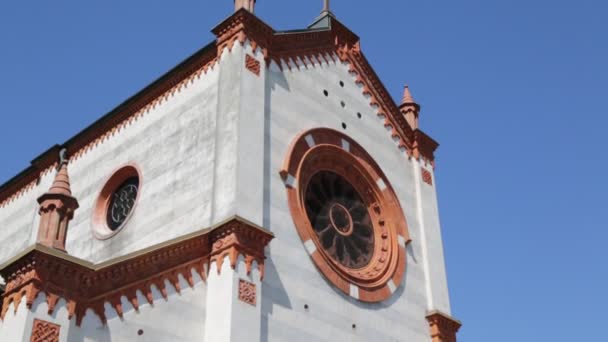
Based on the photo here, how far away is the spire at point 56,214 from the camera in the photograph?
16.4 m

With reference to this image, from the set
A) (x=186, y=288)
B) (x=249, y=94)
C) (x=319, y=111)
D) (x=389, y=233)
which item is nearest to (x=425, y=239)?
(x=389, y=233)

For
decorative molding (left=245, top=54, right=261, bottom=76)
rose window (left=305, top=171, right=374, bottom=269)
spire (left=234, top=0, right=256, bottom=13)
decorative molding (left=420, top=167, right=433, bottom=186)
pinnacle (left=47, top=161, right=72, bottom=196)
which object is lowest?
pinnacle (left=47, top=161, right=72, bottom=196)

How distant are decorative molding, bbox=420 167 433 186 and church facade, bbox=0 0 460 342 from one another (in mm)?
92

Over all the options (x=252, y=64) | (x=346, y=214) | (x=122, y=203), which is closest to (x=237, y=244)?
(x=252, y=64)

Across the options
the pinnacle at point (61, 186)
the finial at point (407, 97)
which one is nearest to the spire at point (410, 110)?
the finial at point (407, 97)

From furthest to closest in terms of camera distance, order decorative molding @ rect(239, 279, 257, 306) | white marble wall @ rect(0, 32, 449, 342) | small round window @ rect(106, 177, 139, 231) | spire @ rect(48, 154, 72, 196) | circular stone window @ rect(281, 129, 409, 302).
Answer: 1. small round window @ rect(106, 177, 139, 231)
2. circular stone window @ rect(281, 129, 409, 302)
3. white marble wall @ rect(0, 32, 449, 342)
4. decorative molding @ rect(239, 279, 257, 306)
5. spire @ rect(48, 154, 72, 196)

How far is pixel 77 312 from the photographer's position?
15.9 meters

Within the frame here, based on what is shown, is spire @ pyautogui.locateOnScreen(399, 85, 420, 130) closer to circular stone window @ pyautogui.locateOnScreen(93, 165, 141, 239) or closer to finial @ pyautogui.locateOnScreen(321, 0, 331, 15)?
finial @ pyautogui.locateOnScreen(321, 0, 331, 15)

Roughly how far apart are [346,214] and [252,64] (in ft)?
17.5

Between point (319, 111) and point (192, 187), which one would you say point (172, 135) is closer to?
point (192, 187)

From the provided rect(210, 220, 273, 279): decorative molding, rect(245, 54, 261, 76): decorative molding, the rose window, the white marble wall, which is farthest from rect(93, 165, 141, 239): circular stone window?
rect(210, 220, 273, 279): decorative molding

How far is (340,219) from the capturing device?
23.7 meters

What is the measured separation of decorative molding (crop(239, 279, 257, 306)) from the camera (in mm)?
18089

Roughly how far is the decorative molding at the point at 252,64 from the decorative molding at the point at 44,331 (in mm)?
9155
